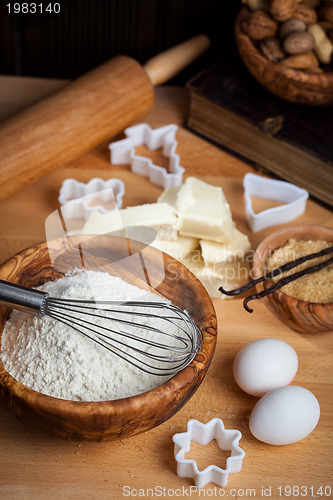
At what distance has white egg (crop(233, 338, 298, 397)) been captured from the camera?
695mm

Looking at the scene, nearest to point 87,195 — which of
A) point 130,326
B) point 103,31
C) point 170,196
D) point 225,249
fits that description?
point 170,196

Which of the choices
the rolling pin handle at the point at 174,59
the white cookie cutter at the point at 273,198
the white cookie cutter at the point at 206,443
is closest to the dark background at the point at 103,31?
the rolling pin handle at the point at 174,59

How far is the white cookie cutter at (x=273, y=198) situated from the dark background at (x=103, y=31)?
40 cm

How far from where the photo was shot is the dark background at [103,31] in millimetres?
1196

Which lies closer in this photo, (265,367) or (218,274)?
(265,367)

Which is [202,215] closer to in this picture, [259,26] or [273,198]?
[273,198]

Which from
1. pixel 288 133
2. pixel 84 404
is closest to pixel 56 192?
pixel 288 133

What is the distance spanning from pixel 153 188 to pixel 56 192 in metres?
0.16

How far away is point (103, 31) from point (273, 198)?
52cm

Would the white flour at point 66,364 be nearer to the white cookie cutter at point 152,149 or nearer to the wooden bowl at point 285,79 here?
the white cookie cutter at point 152,149

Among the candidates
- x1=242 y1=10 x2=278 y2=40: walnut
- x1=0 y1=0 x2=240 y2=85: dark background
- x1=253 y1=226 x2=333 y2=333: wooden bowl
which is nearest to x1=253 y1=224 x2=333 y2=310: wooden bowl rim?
x1=253 y1=226 x2=333 y2=333: wooden bowl

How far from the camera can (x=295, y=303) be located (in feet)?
2.55

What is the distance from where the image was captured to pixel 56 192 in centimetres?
100

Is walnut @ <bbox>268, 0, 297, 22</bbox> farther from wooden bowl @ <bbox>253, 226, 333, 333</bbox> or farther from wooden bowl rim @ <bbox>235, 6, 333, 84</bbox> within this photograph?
wooden bowl @ <bbox>253, 226, 333, 333</bbox>
